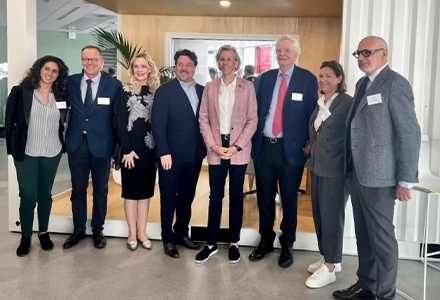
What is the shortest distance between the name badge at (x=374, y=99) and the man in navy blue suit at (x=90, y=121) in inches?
81.7

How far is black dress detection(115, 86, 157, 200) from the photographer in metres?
3.48

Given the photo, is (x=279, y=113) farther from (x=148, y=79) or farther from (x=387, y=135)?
(x=148, y=79)

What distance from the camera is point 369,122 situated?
255 centimetres

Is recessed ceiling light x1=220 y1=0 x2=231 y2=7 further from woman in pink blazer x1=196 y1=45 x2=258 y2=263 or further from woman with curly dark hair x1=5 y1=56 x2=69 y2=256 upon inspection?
woman with curly dark hair x1=5 y1=56 x2=69 y2=256

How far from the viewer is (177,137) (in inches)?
136

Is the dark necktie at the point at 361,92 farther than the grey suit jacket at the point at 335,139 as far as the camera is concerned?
No

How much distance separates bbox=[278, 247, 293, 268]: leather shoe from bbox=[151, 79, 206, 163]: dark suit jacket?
1.08 meters

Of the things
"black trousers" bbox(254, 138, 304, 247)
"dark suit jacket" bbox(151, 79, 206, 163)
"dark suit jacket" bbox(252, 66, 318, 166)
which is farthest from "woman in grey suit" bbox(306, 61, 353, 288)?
"dark suit jacket" bbox(151, 79, 206, 163)

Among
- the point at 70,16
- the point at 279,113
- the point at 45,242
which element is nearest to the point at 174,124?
the point at 279,113

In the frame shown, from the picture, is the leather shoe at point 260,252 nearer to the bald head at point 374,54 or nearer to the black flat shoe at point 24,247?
the bald head at point 374,54

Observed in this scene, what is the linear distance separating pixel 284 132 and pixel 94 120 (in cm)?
159

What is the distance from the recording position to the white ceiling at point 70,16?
9076 mm

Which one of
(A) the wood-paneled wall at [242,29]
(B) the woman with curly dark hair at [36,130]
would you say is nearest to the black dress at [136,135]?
(B) the woman with curly dark hair at [36,130]

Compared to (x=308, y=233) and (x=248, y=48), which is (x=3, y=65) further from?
(x=308, y=233)
